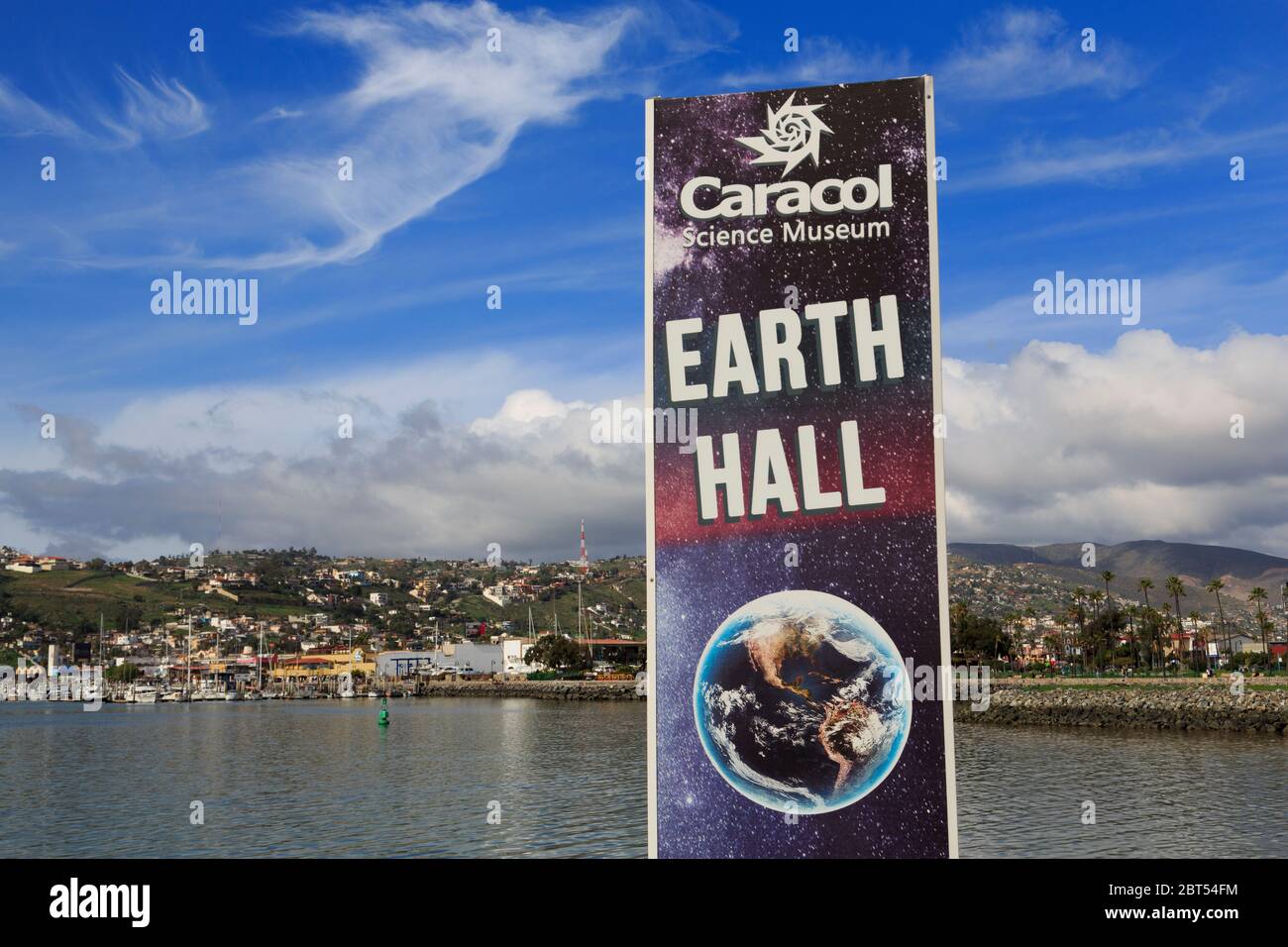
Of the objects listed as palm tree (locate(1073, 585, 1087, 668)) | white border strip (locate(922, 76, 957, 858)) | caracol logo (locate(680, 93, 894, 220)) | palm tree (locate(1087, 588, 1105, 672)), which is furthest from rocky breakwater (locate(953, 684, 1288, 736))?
caracol logo (locate(680, 93, 894, 220))

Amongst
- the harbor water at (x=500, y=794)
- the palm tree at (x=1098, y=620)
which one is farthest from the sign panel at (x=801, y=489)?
the palm tree at (x=1098, y=620)

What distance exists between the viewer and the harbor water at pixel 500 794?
93.4 feet

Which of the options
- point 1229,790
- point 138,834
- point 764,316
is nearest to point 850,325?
point 764,316

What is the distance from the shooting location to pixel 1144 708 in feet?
220

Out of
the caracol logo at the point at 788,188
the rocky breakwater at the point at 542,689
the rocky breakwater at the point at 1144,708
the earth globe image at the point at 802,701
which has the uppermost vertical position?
the caracol logo at the point at 788,188

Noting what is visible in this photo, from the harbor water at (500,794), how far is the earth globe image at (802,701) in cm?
1360

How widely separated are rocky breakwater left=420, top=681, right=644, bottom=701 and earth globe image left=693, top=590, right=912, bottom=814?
344ft

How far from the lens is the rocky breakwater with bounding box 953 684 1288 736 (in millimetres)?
62156

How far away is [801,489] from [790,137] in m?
4.18

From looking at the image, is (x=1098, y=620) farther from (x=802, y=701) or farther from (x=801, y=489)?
(x=801, y=489)

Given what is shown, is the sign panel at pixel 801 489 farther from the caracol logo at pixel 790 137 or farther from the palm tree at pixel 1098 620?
the palm tree at pixel 1098 620
